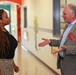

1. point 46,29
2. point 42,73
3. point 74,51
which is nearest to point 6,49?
point 74,51

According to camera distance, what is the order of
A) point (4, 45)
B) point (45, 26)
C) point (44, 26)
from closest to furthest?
1. point (4, 45)
2. point (45, 26)
3. point (44, 26)

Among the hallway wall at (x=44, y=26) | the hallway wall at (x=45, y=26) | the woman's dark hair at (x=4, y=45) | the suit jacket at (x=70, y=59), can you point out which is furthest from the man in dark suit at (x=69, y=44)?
the hallway wall at (x=45, y=26)

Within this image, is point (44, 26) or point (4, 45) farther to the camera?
point (44, 26)

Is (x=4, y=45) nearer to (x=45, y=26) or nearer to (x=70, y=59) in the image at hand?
(x=70, y=59)

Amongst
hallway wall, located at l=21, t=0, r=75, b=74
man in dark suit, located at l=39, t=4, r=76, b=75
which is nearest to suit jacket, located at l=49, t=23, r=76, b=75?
man in dark suit, located at l=39, t=4, r=76, b=75

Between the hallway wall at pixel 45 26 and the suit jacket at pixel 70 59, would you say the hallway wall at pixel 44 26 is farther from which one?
the suit jacket at pixel 70 59

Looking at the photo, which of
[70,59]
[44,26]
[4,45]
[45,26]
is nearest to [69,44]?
[70,59]

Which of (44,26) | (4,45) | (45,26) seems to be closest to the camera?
(4,45)

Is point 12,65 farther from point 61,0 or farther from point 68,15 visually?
point 61,0

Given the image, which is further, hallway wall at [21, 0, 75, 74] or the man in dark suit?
hallway wall at [21, 0, 75, 74]

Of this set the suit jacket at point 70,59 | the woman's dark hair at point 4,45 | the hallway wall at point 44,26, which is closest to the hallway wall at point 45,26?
the hallway wall at point 44,26

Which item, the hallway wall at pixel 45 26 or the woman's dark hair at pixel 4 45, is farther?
the hallway wall at pixel 45 26

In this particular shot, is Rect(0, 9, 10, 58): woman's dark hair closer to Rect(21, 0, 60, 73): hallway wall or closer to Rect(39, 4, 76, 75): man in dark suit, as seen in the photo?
Rect(39, 4, 76, 75): man in dark suit

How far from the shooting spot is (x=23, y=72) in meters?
6.17
